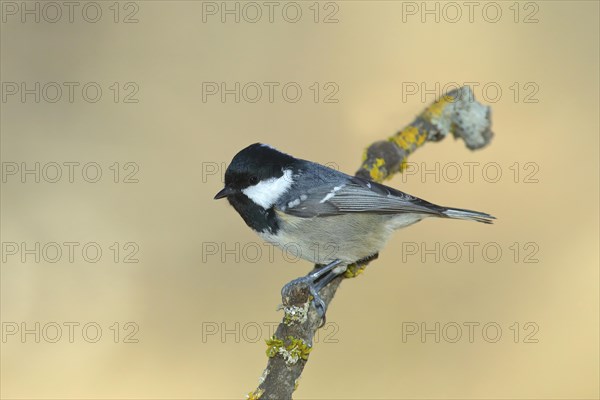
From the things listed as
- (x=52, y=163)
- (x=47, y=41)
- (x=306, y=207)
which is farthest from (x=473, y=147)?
(x=47, y=41)

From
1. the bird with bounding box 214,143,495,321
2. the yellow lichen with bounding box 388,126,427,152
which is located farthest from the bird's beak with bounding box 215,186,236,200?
the yellow lichen with bounding box 388,126,427,152

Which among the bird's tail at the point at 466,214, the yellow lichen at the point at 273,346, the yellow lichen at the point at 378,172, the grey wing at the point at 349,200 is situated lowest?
the yellow lichen at the point at 273,346

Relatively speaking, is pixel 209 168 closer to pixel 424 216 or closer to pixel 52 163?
pixel 52 163

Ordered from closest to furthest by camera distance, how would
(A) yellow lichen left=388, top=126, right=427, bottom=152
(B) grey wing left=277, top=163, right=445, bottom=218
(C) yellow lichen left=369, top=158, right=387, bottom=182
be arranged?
(B) grey wing left=277, top=163, right=445, bottom=218
(C) yellow lichen left=369, top=158, right=387, bottom=182
(A) yellow lichen left=388, top=126, right=427, bottom=152

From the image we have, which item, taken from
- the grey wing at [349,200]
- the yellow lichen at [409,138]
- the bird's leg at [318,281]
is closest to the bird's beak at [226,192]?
the grey wing at [349,200]

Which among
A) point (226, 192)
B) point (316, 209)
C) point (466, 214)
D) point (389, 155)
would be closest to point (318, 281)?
Answer: point (316, 209)

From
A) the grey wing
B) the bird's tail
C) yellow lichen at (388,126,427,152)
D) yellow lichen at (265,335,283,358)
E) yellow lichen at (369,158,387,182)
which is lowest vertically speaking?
yellow lichen at (265,335,283,358)

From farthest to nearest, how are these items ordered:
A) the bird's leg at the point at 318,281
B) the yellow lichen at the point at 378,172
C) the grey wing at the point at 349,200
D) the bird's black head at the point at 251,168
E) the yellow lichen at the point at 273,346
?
the yellow lichen at the point at 378,172 → the grey wing at the point at 349,200 → the bird's black head at the point at 251,168 → the bird's leg at the point at 318,281 → the yellow lichen at the point at 273,346

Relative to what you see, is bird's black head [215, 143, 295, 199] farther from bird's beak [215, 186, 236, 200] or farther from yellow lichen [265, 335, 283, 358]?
yellow lichen [265, 335, 283, 358]

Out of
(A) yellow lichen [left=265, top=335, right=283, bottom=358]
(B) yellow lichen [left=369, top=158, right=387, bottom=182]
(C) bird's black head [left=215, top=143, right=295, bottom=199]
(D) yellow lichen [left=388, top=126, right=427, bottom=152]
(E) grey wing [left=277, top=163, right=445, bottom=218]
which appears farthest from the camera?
(D) yellow lichen [left=388, top=126, right=427, bottom=152]

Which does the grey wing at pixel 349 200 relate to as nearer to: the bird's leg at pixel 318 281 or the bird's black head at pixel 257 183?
the bird's black head at pixel 257 183

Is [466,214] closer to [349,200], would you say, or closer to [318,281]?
[349,200]

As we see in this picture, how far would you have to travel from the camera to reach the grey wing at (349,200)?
12.3ft

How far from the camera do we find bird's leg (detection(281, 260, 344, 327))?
3.36m
